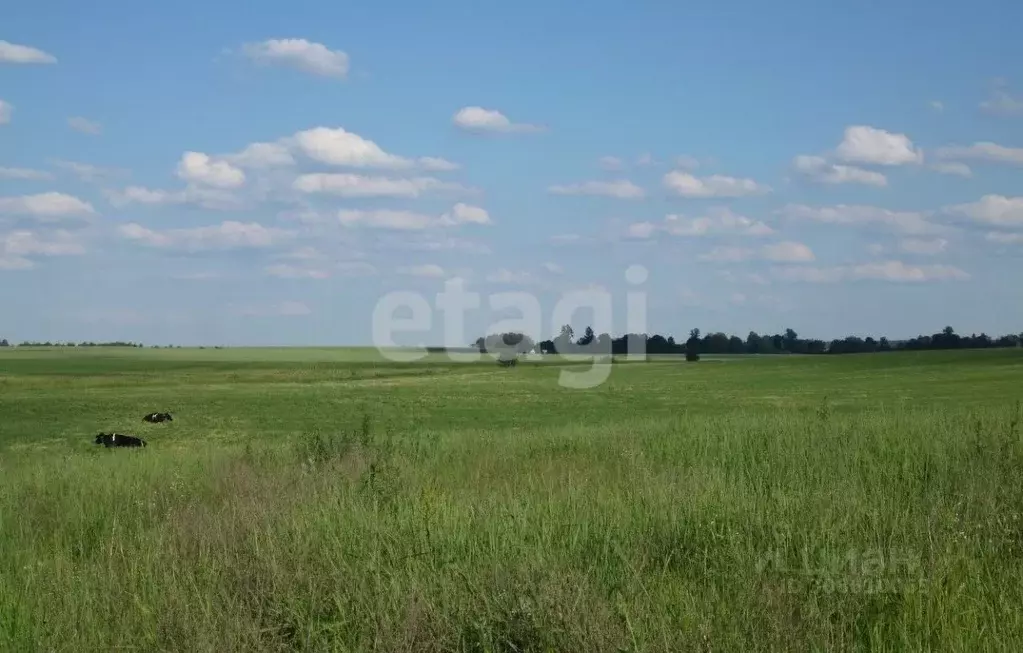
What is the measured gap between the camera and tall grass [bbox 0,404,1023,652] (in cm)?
513

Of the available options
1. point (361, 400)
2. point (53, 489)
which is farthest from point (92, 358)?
point (53, 489)

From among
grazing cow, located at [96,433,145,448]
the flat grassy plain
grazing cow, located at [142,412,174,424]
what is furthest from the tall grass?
grazing cow, located at [142,412,174,424]

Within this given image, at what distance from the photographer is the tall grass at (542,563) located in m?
5.13

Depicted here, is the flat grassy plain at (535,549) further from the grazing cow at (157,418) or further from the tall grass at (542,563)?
the grazing cow at (157,418)

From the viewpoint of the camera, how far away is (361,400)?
43.0m

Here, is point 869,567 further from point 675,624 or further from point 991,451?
point 991,451

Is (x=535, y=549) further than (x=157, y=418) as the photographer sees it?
No

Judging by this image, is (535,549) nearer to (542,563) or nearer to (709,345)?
(542,563)

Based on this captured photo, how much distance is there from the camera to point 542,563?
5812 mm

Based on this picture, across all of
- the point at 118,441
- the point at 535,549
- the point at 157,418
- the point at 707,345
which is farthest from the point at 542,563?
the point at 707,345

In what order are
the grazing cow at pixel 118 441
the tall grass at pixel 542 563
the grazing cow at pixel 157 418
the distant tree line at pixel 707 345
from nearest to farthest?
the tall grass at pixel 542 563 → the grazing cow at pixel 118 441 → the grazing cow at pixel 157 418 → the distant tree line at pixel 707 345

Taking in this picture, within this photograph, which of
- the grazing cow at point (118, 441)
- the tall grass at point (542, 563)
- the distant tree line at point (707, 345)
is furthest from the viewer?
the distant tree line at point (707, 345)

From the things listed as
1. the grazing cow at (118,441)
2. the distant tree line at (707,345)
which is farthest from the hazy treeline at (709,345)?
the grazing cow at (118,441)

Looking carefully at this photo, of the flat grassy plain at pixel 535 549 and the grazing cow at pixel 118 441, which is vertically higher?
the flat grassy plain at pixel 535 549
